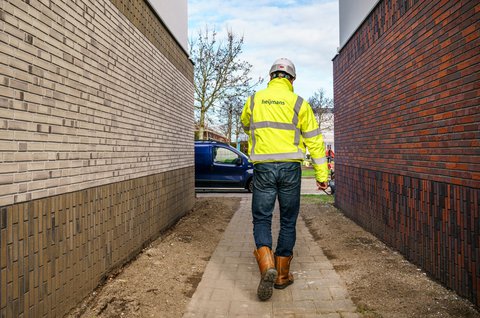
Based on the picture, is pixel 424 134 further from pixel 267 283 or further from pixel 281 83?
pixel 267 283

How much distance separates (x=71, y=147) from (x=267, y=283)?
205 cm

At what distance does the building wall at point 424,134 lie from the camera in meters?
3.77

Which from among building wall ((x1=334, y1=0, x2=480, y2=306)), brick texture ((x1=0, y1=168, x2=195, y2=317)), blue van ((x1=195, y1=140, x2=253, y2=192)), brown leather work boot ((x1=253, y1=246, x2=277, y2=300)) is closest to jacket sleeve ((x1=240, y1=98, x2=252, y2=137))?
brown leather work boot ((x1=253, y1=246, x2=277, y2=300))

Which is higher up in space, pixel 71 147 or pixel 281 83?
pixel 281 83

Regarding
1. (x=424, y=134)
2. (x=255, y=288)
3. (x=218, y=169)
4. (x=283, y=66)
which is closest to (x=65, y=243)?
(x=255, y=288)

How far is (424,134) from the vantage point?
15.7 ft

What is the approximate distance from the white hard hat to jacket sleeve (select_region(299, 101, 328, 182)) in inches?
15.4

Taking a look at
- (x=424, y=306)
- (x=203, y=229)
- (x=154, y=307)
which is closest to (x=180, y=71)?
(x=203, y=229)

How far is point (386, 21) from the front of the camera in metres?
6.27

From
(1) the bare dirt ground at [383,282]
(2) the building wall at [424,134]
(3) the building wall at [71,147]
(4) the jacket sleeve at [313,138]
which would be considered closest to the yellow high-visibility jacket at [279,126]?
(4) the jacket sleeve at [313,138]

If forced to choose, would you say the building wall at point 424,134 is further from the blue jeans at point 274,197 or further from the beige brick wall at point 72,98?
the beige brick wall at point 72,98

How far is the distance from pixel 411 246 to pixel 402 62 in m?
2.26

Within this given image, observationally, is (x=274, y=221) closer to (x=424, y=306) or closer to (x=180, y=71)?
(x=180, y=71)

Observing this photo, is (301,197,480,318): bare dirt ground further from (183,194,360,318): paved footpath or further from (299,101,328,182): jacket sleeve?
(299,101,328,182): jacket sleeve
